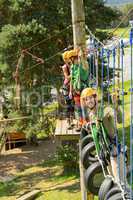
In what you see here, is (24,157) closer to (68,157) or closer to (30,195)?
(68,157)

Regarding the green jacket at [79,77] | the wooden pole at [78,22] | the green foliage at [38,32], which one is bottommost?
the green jacket at [79,77]

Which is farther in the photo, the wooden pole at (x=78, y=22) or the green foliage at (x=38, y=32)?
the green foliage at (x=38, y=32)

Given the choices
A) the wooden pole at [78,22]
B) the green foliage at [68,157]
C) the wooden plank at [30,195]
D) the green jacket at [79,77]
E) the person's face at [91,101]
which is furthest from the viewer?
the green foliage at [68,157]

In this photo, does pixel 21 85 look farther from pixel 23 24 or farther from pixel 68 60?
pixel 68 60

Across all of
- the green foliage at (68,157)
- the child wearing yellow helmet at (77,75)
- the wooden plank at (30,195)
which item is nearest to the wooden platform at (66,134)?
the child wearing yellow helmet at (77,75)

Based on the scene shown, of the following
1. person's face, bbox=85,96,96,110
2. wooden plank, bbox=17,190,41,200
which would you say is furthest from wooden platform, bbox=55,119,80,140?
wooden plank, bbox=17,190,41,200

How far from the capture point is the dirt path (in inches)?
600

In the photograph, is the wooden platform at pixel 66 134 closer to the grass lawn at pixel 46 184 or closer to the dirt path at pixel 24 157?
the grass lawn at pixel 46 184

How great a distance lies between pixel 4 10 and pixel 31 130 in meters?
4.35

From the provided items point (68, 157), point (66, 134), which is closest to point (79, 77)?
point (66, 134)

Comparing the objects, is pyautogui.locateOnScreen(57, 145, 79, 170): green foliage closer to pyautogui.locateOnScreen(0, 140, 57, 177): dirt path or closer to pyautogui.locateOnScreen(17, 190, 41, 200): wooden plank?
pyautogui.locateOnScreen(17, 190, 41, 200): wooden plank

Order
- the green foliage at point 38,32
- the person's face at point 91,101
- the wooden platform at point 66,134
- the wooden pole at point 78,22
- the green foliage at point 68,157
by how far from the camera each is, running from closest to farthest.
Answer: the person's face at point 91,101, the wooden pole at point 78,22, the wooden platform at point 66,134, the green foliage at point 38,32, the green foliage at point 68,157

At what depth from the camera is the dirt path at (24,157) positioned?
1523cm

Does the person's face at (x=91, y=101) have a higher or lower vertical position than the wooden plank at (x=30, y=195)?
higher
